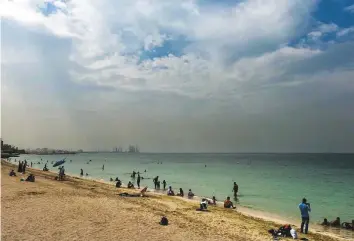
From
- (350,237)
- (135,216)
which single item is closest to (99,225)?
(135,216)

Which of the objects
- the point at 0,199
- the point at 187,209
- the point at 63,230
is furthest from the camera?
the point at 187,209

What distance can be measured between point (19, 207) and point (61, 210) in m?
2.42

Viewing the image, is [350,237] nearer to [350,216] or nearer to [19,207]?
[350,216]

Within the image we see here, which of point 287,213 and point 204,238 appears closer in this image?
point 204,238

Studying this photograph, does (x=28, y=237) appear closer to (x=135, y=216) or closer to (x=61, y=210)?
(x=61, y=210)

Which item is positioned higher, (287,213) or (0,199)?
(0,199)

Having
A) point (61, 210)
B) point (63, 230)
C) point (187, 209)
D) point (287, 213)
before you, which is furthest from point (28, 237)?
point (287, 213)

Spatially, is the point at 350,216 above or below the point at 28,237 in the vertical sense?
below

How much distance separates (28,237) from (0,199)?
8449 mm

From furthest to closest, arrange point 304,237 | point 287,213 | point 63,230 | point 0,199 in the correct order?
point 287,213 < point 0,199 < point 304,237 < point 63,230

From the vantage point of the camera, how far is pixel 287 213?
100ft

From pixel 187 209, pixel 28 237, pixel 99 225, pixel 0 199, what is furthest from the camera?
pixel 187 209

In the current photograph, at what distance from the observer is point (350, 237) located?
2102 centimetres

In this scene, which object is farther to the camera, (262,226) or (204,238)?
(262,226)
